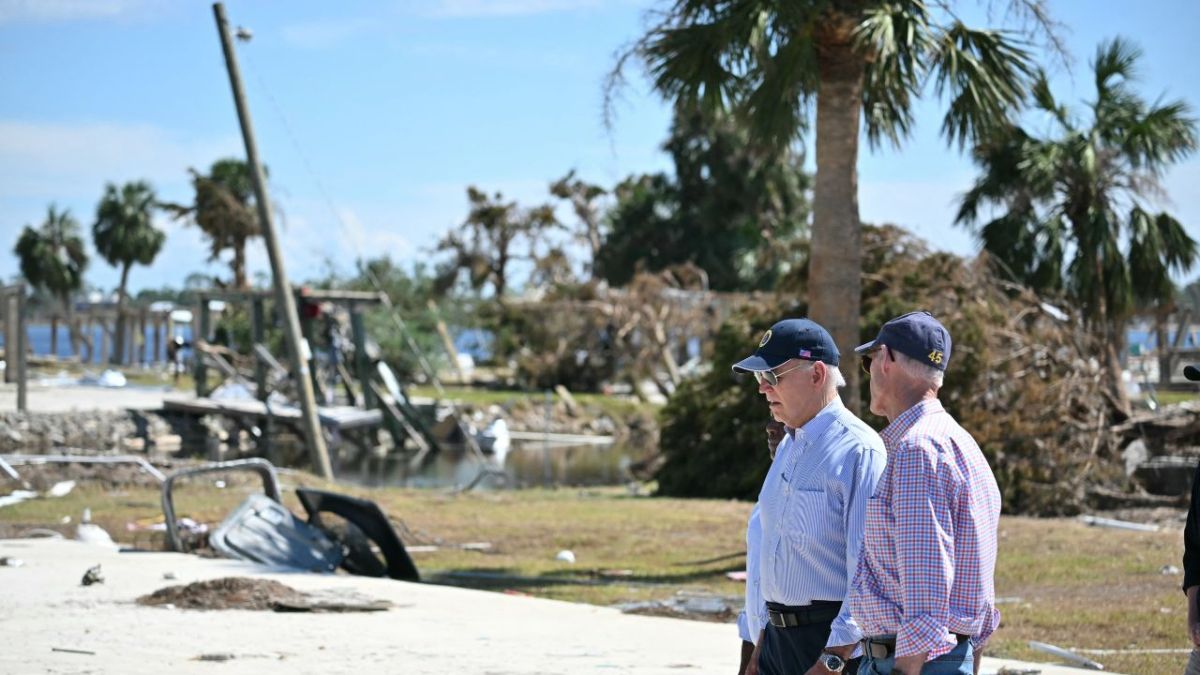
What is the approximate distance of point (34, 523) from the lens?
1446cm

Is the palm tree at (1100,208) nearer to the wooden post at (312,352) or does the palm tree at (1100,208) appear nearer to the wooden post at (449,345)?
the wooden post at (312,352)

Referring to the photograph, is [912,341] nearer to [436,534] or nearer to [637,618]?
[637,618]

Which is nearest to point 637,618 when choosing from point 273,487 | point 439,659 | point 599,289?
point 439,659

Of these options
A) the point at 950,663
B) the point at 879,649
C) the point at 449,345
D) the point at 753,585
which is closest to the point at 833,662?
the point at 879,649

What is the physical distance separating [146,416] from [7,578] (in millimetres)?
23530

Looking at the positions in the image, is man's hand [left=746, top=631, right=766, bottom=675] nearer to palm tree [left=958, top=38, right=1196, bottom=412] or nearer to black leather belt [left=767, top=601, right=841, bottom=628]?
black leather belt [left=767, top=601, right=841, bottom=628]

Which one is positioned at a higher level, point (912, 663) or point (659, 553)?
point (912, 663)

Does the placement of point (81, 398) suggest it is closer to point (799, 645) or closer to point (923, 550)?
point (799, 645)

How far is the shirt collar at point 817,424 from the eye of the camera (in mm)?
4305

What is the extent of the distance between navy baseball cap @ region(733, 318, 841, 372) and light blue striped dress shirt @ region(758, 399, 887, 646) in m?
0.24

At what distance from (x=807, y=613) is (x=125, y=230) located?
238ft

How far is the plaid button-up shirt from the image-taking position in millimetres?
3594

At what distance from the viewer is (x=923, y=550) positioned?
3600 millimetres

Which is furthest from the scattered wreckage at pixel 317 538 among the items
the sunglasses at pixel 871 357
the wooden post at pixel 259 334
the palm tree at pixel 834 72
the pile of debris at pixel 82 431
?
the wooden post at pixel 259 334
